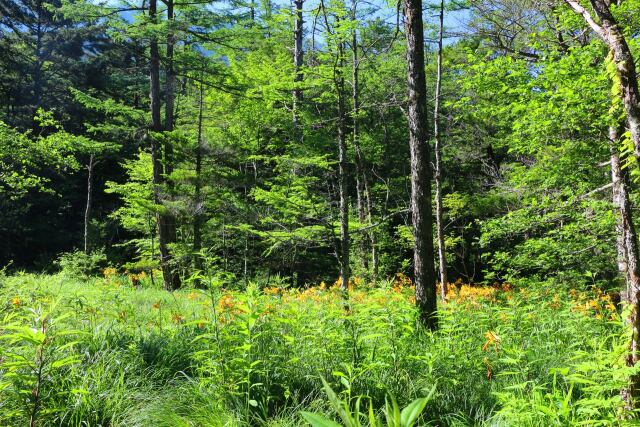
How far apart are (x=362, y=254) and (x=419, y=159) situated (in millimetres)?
8345

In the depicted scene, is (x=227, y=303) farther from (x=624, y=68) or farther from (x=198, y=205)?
(x=198, y=205)

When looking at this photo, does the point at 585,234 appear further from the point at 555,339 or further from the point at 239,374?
the point at 239,374

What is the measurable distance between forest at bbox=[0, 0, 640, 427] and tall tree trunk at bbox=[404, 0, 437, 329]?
3 cm

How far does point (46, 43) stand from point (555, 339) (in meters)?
31.7

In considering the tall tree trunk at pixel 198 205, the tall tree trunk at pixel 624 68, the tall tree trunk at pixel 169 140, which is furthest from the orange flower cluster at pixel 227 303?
the tall tree trunk at pixel 169 140

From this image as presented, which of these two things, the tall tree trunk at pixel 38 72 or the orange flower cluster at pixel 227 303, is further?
the tall tree trunk at pixel 38 72

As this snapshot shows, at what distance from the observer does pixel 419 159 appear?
18.0ft

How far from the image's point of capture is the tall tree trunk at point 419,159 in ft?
17.9

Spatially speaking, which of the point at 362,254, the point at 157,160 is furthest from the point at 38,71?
the point at 362,254

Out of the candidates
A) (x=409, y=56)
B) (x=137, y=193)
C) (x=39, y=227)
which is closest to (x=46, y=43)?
(x=39, y=227)

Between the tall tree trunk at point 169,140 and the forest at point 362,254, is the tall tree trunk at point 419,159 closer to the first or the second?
the forest at point 362,254

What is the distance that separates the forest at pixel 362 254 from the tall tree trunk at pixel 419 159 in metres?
0.03

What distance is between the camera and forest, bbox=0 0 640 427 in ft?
9.27

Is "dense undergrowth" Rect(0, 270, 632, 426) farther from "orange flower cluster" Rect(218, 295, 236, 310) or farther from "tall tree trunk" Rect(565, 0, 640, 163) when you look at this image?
"tall tree trunk" Rect(565, 0, 640, 163)
